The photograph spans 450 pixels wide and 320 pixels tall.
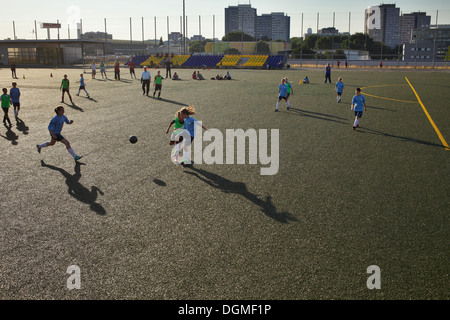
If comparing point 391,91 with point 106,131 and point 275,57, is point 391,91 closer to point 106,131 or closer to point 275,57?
point 106,131

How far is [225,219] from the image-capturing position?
7.35 m

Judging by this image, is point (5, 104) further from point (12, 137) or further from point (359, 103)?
Answer: point (359, 103)

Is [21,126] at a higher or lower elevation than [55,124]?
lower

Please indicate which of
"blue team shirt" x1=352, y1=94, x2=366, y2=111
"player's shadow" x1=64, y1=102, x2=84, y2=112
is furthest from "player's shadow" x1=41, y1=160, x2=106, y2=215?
"player's shadow" x1=64, y1=102, x2=84, y2=112

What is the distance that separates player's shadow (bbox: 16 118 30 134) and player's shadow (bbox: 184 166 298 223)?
8771 mm

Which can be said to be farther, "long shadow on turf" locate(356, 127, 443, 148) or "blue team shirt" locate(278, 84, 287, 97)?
"blue team shirt" locate(278, 84, 287, 97)

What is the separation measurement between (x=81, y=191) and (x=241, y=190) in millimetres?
3823

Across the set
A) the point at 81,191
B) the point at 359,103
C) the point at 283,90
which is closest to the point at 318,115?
the point at 283,90

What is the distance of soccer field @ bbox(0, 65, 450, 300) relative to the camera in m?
5.30

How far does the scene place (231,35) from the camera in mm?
168875

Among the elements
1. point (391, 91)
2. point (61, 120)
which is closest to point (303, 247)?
point (61, 120)

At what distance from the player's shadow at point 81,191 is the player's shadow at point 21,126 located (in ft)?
20.8

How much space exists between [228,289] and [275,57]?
2663 inches

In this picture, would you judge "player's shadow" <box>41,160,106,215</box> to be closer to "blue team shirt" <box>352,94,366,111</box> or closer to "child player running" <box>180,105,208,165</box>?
A: "child player running" <box>180,105,208,165</box>
